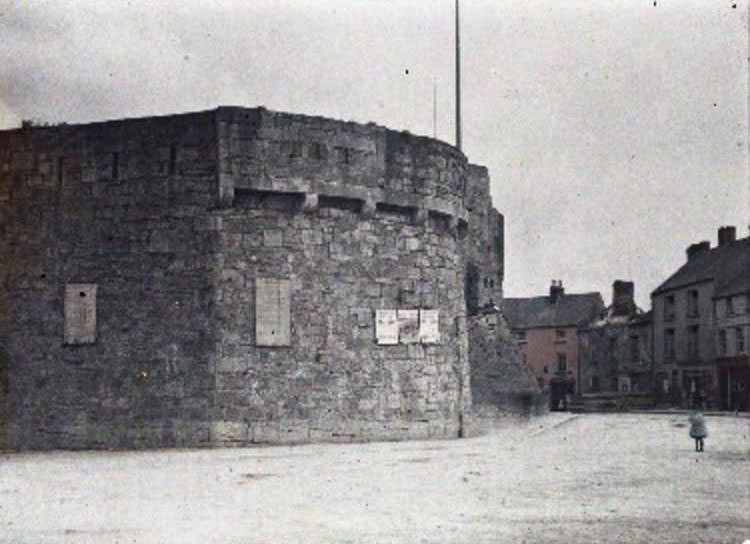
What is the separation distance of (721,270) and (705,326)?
2.46 m

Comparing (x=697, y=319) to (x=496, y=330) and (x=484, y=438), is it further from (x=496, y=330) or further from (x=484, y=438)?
(x=484, y=438)

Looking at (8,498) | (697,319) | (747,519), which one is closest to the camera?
(747,519)

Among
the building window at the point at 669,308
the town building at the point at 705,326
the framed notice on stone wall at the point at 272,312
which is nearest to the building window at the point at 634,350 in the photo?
the town building at the point at 705,326

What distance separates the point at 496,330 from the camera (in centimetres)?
2497

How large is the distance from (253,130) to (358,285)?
3.26 metres

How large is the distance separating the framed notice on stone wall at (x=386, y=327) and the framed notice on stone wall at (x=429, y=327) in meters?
0.61

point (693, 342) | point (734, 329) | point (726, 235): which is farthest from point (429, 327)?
point (726, 235)

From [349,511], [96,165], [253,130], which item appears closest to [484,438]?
[253,130]

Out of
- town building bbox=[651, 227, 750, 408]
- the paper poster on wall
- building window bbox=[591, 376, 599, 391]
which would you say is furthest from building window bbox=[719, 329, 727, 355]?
the paper poster on wall

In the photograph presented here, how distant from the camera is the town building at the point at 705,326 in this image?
122ft

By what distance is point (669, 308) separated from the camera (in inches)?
1719

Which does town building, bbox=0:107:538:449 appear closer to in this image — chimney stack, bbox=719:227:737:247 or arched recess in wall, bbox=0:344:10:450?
arched recess in wall, bbox=0:344:10:450

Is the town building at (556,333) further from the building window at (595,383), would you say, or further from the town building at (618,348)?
the building window at (595,383)

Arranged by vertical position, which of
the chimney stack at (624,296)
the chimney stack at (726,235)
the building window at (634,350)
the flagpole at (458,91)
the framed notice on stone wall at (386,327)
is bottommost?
the building window at (634,350)
